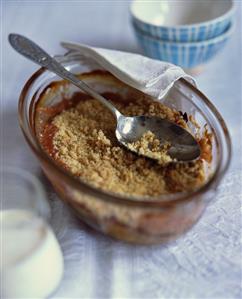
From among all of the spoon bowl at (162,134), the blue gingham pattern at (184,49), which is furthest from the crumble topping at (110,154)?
the blue gingham pattern at (184,49)

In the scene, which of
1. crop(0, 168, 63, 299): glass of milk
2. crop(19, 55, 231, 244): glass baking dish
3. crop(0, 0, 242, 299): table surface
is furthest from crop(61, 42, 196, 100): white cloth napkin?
crop(0, 168, 63, 299): glass of milk

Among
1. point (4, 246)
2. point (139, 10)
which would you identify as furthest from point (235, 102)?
point (4, 246)

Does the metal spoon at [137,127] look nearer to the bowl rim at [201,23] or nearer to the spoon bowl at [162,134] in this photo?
the spoon bowl at [162,134]

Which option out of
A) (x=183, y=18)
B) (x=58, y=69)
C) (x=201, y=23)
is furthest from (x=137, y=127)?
(x=183, y=18)

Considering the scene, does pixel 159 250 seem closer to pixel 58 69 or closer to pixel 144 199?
pixel 144 199

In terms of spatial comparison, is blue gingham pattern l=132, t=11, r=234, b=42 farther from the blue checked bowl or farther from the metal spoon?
the metal spoon
